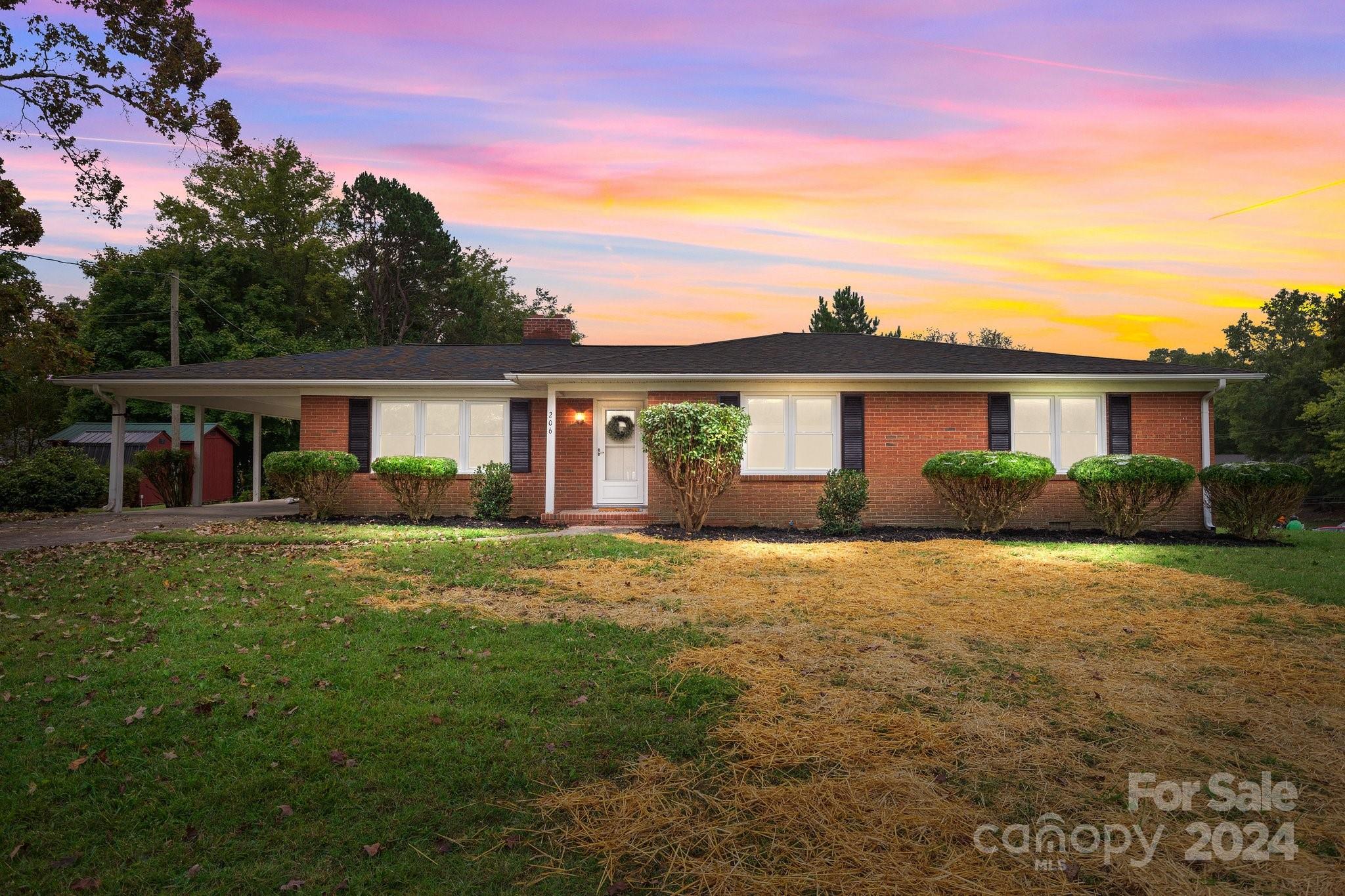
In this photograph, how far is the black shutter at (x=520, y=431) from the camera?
549 inches

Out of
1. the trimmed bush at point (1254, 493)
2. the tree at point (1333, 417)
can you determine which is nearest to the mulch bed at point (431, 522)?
the trimmed bush at point (1254, 493)

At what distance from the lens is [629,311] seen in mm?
29625

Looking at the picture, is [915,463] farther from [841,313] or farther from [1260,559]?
[841,313]

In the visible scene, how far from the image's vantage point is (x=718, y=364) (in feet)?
42.7

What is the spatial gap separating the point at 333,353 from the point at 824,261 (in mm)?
14662

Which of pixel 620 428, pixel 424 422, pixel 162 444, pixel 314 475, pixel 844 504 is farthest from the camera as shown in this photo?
pixel 162 444

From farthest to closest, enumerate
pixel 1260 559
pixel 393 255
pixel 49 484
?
1. pixel 393 255
2. pixel 49 484
3. pixel 1260 559

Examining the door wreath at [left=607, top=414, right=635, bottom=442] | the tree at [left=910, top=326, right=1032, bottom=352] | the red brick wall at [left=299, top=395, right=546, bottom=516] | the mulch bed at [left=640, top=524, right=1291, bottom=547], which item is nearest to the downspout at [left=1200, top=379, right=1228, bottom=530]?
the mulch bed at [left=640, top=524, right=1291, bottom=547]

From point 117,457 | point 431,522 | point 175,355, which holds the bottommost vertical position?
point 431,522

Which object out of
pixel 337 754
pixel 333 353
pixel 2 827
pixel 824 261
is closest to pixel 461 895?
pixel 337 754

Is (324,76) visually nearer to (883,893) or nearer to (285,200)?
(883,893)

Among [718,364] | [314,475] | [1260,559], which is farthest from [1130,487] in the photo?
[314,475]

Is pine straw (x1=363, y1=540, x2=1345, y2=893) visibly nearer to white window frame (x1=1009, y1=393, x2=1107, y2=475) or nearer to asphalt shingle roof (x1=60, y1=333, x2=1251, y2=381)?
white window frame (x1=1009, y1=393, x2=1107, y2=475)

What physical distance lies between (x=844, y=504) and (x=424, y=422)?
8430 mm
